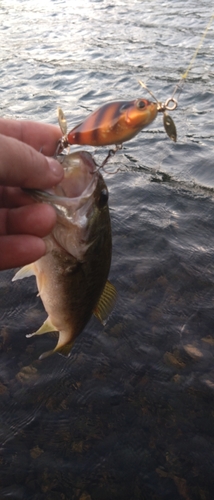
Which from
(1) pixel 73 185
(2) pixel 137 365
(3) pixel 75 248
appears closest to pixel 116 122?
(1) pixel 73 185

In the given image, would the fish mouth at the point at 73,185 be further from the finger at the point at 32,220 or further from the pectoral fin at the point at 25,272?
the pectoral fin at the point at 25,272

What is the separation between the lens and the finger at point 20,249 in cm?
235

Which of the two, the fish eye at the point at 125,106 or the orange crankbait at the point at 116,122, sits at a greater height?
the fish eye at the point at 125,106

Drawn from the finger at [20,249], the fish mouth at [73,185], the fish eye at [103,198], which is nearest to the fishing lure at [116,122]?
the fish mouth at [73,185]

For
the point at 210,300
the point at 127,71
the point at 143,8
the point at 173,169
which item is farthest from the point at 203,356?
the point at 143,8

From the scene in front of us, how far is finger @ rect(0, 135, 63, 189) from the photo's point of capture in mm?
2061

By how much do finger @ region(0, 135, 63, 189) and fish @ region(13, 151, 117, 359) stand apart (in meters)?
0.12

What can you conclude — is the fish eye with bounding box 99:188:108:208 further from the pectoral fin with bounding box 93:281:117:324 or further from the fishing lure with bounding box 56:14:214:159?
the pectoral fin with bounding box 93:281:117:324

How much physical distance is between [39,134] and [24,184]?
0.61 metres

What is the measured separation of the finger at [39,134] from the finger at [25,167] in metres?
0.56

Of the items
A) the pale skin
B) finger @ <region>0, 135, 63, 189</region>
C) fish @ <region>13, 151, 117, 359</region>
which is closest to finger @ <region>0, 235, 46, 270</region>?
the pale skin

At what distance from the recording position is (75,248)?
96.1 inches

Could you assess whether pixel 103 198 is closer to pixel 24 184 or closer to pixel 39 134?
pixel 24 184

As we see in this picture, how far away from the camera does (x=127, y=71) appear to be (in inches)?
464
